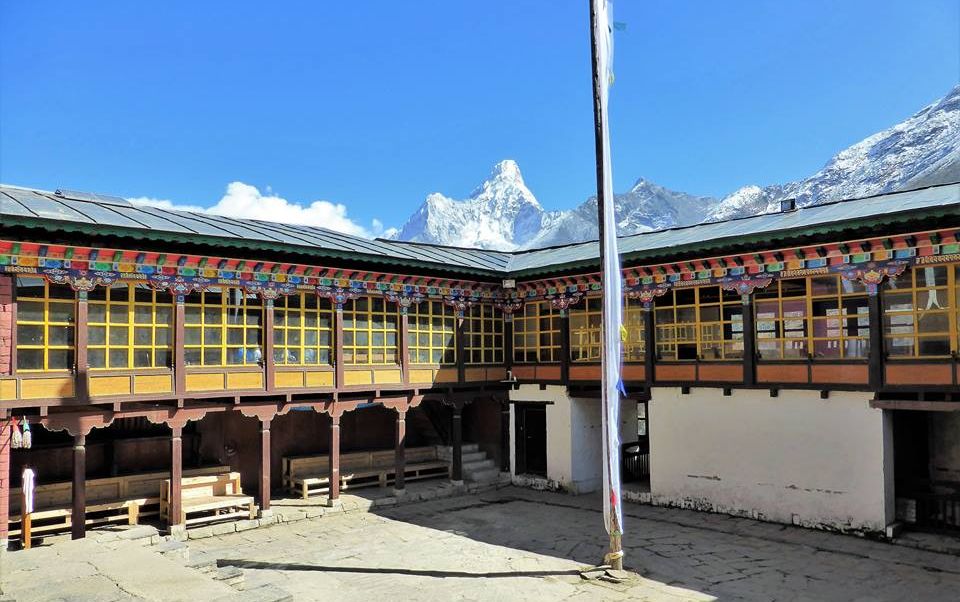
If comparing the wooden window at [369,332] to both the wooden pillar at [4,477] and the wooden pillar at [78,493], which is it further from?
the wooden pillar at [4,477]

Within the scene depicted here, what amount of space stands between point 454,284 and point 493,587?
32.9ft

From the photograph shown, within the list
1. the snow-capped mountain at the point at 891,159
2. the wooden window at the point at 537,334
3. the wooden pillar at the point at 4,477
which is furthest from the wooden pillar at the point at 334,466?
the snow-capped mountain at the point at 891,159

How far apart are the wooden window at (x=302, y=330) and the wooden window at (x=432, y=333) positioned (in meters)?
2.44

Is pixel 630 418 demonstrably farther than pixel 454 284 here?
Yes

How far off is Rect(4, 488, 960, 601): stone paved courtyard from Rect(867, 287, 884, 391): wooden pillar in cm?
324

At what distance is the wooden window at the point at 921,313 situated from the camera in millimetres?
13031

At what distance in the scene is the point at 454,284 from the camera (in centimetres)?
1975

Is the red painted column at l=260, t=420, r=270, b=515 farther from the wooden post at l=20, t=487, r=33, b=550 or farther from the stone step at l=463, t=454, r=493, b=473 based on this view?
the stone step at l=463, t=454, r=493, b=473

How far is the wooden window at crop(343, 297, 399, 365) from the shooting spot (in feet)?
57.7

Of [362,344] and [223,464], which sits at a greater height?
[362,344]

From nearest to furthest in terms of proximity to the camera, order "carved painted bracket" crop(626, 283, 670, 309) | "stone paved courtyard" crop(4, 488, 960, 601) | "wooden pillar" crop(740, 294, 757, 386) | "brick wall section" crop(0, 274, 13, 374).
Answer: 1. "stone paved courtyard" crop(4, 488, 960, 601)
2. "brick wall section" crop(0, 274, 13, 374)
3. "wooden pillar" crop(740, 294, 757, 386)
4. "carved painted bracket" crop(626, 283, 670, 309)

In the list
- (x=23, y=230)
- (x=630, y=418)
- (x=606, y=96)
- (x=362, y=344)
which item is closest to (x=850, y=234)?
(x=606, y=96)

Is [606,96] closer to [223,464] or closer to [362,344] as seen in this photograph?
[362,344]

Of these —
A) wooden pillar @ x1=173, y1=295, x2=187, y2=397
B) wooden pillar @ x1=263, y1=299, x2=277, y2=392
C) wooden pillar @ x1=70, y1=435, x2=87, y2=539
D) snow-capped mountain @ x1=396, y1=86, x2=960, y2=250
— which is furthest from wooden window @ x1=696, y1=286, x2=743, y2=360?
snow-capped mountain @ x1=396, y1=86, x2=960, y2=250
